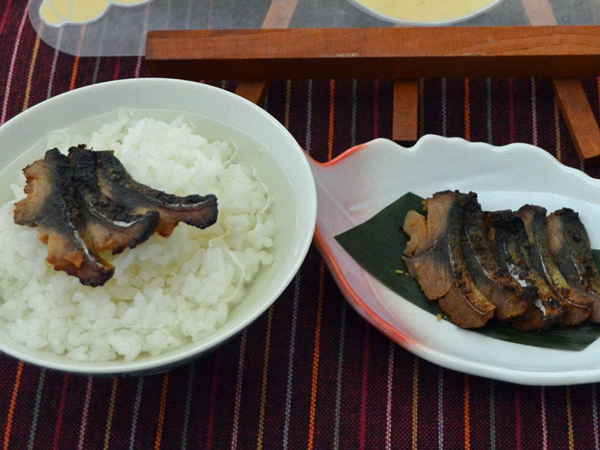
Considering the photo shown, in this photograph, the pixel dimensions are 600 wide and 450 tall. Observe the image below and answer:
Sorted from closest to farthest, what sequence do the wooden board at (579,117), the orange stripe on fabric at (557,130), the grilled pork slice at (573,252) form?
the grilled pork slice at (573,252) < the wooden board at (579,117) < the orange stripe on fabric at (557,130)

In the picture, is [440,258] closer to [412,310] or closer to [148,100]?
[412,310]

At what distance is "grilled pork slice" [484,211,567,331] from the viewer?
2.18m

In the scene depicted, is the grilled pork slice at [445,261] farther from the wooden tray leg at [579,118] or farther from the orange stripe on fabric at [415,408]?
the wooden tray leg at [579,118]

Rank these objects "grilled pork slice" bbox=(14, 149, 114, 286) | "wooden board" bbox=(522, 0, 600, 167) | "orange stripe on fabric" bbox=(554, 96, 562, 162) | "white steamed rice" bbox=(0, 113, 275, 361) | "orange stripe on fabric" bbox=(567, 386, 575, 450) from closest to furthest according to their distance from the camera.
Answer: "grilled pork slice" bbox=(14, 149, 114, 286) < "white steamed rice" bbox=(0, 113, 275, 361) < "orange stripe on fabric" bbox=(567, 386, 575, 450) < "wooden board" bbox=(522, 0, 600, 167) < "orange stripe on fabric" bbox=(554, 96, 562, 162)

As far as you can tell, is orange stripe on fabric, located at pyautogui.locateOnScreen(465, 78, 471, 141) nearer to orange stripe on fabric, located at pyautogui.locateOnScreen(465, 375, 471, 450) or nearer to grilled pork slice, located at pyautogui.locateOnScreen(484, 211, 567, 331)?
grilled pork slice, located at pyautogui.locateOnScreen(484, 211, 567, 331)

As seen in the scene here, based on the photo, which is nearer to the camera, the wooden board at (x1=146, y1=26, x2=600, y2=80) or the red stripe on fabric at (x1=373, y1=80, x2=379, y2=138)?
the wooden board at (x1=146, y1=26, x2=600, y2=80)

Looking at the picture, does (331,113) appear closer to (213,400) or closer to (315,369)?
(315,369)

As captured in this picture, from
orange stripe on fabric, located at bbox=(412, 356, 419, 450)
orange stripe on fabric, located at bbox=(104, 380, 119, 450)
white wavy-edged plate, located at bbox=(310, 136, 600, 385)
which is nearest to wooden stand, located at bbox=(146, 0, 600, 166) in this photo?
white wavy-edged plate, located at bbox=(310, 136, 600, 385)

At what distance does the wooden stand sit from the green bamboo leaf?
0.35 meters

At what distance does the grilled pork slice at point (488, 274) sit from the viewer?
218cm

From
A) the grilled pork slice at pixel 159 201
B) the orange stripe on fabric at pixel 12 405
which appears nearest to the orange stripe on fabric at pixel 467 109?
the grilled pork slice at pixel 159 201

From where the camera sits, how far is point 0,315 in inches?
76.3

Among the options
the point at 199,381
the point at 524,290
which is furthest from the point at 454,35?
the point at 199,381

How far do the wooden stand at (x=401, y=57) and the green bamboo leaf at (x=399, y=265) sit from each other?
35cm
